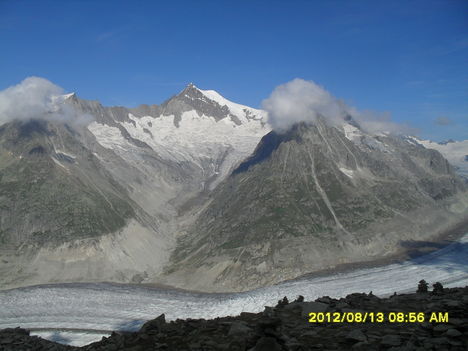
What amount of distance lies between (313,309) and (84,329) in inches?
3633

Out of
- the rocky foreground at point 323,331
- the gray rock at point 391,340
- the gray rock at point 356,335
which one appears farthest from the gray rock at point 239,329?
the gray rock at point 391,340

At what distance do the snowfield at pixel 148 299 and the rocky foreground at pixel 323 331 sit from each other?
79747 mm

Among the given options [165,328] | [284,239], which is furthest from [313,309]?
[284,239]

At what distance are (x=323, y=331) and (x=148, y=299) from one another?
117 meters

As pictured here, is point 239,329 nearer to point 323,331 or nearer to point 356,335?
point 323,331

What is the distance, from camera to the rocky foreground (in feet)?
77.4

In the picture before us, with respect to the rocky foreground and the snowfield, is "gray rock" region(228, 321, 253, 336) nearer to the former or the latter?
the rocky foreground

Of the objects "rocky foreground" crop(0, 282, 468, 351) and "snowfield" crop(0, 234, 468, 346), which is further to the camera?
"snowfield" crop(0, 234, 468, 346)

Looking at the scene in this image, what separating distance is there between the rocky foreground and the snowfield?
79.7 m

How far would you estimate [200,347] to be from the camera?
26.4m

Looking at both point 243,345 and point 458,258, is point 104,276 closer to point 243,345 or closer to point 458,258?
point 458,258

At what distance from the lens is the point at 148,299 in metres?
137

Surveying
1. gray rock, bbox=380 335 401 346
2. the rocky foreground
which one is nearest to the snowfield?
the rocky foreground

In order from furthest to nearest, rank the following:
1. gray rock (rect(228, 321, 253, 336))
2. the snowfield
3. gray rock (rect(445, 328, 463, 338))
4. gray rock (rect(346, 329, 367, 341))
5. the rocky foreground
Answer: the snowfield, gray rock (rect(228, 321, 253, 336)), gray rock (rect(346, 329, 367, 341)), the rocky foreground, gray rock (rect(445, 328, 463, 338))
